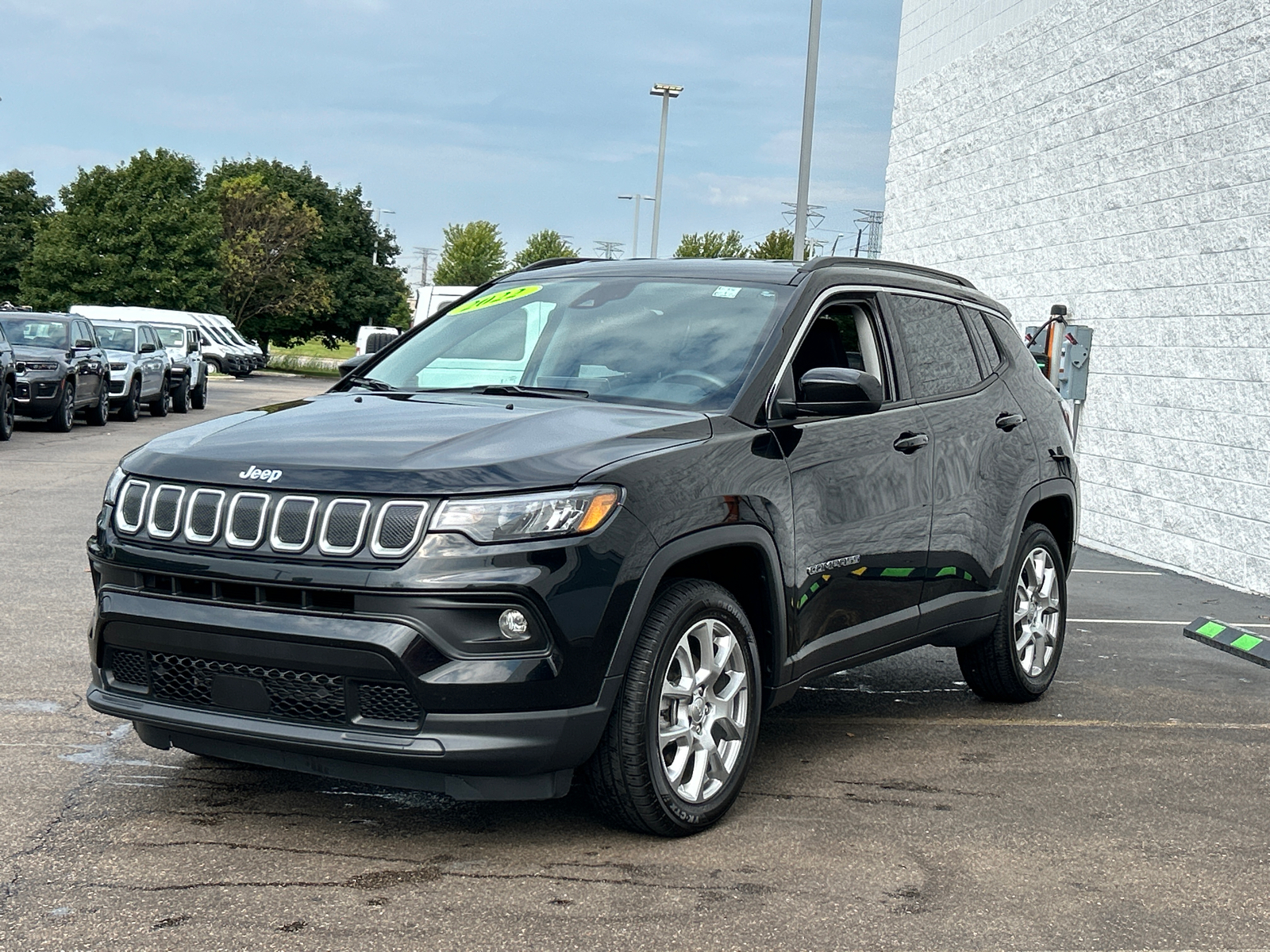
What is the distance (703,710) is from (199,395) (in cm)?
2986

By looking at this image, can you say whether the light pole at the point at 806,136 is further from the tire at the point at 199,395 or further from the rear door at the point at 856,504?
the tire at the point at 199,395

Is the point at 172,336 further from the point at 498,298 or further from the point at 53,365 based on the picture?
the point at 498,298

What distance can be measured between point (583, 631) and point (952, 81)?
51.8 feet

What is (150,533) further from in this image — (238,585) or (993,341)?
(993,341)

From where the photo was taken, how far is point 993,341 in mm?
6668

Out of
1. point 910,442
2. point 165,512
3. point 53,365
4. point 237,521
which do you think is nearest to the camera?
point 237,521

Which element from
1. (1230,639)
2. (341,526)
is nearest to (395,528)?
(341,526)

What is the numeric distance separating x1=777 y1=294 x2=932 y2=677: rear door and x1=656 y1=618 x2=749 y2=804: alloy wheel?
39cm

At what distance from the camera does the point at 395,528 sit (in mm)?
3928

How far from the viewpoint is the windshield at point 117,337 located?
27000 mm

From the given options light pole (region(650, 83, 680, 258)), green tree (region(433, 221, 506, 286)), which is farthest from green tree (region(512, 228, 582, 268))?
light pole (region(650, 83, 680, 258))

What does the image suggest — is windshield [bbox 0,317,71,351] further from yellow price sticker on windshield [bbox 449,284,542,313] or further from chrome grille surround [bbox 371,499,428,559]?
chrome grille surround [bbox 371,499,428,559]

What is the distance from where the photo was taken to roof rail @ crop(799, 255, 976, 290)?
5512mm

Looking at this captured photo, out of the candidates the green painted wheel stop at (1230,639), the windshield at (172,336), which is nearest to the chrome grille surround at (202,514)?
the green painted wheel stop at (1230,639)
